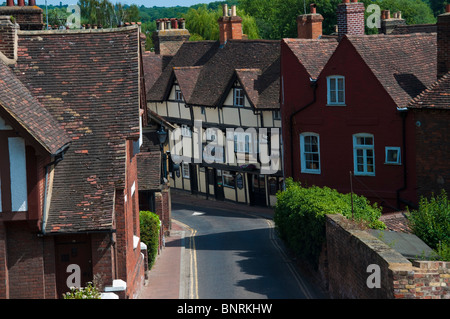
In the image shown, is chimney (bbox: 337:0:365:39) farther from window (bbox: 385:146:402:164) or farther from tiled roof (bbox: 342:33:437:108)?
window (bbox: 385:146:402:164)

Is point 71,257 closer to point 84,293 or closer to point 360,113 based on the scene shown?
point 84,293

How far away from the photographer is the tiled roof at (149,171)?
32.0m

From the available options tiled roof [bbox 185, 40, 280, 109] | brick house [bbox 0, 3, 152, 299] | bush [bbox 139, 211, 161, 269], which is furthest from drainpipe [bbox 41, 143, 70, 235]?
tiled roof [bbox 185, 40, 280, 109]

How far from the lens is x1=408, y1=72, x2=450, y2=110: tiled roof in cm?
2661

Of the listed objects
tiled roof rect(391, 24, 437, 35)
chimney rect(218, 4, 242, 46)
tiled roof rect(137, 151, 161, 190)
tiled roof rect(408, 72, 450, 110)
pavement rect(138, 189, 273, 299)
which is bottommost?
pavement rect(138, 189, 273, 299)

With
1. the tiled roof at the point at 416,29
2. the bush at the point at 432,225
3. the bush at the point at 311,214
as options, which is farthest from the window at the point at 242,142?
the bush at the point at 432,225

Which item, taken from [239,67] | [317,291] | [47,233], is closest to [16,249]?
[47,233]

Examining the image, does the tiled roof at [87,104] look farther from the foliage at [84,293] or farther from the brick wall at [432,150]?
the brick wall at [432,150]

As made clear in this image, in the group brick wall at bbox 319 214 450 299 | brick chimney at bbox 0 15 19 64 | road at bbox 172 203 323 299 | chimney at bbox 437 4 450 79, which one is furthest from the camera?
chimney at bbox 437 4 450 79

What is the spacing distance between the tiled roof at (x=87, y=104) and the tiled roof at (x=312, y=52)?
43.8ft

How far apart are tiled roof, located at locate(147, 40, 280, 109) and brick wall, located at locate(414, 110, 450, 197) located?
1642 centimetres

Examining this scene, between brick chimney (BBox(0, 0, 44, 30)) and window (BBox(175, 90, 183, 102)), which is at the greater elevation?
brick chimney (BBox(0, 0, 44, 30))

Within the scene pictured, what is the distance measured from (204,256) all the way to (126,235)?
38.4 ft

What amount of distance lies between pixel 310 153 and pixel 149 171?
6.98 metres
